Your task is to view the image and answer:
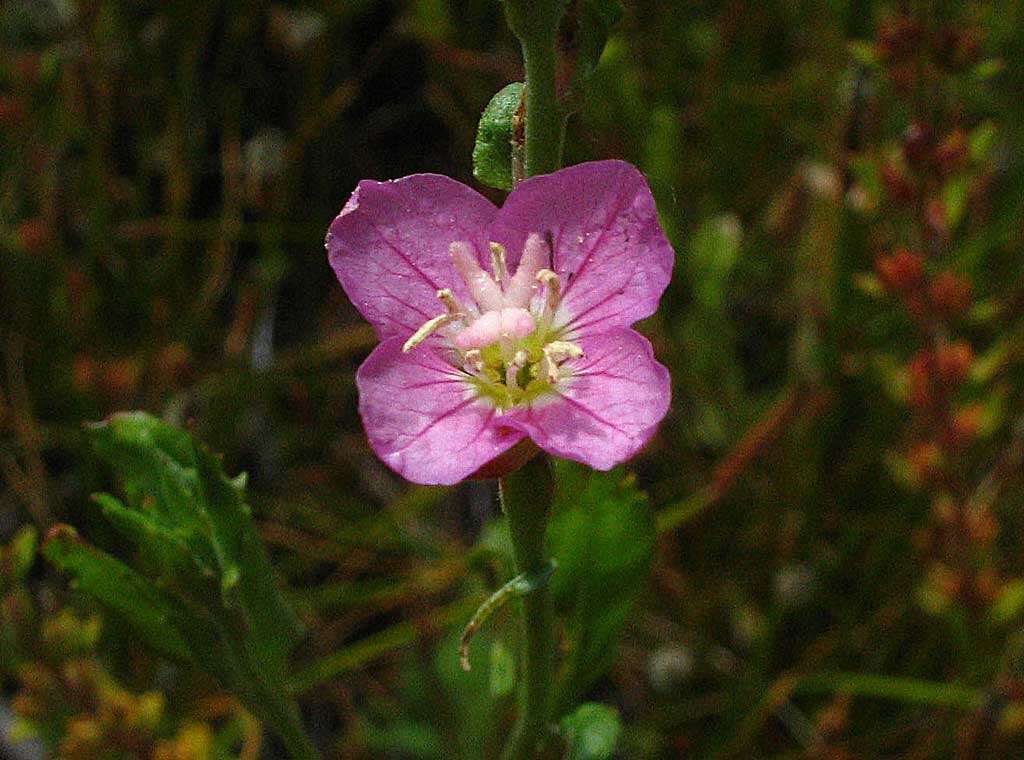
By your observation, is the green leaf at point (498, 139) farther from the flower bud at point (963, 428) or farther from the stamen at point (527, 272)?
the flower bud at point (963, 428)

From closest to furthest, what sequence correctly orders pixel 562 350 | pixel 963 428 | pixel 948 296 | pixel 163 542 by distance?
pixel 562 350 → pixel 163 542 → pixel 948 296 → pixel 963 428

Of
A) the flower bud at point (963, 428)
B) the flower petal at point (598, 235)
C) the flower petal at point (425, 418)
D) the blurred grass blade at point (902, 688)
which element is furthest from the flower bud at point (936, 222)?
the flower petal at point (425, 418)

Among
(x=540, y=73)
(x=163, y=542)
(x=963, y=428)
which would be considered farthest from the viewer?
(x=963, y=428)

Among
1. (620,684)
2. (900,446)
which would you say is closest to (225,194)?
(620,684)

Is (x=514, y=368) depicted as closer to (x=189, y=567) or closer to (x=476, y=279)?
(x=476, y=279)

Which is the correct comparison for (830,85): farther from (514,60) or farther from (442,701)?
(442,701)

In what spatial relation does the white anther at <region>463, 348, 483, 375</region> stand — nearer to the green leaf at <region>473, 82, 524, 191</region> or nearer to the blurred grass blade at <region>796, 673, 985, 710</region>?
the green leaf at <region>473, 82, 524, 191</region>

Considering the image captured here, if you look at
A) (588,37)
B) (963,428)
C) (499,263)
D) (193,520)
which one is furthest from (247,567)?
(963,428)

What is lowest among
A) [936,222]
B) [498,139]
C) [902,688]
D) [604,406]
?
[902,688]
